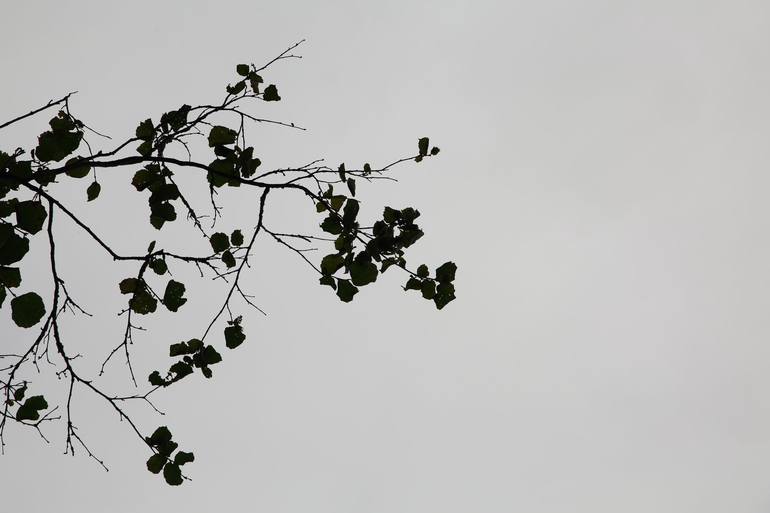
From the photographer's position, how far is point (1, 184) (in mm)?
2775

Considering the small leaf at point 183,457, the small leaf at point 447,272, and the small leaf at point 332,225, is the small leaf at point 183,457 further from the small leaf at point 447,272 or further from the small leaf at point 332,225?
the small leaf at point 447,272

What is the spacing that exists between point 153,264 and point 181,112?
906mm

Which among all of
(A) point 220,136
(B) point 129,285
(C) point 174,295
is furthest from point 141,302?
(A) point 220,136

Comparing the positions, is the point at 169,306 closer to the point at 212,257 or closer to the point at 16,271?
the point at 212,257

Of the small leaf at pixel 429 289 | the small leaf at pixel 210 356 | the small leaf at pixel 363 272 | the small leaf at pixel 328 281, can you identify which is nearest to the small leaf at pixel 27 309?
the small leaf at pixel 210 356

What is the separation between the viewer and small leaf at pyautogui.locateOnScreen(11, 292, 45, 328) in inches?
104

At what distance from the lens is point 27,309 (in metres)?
2.67

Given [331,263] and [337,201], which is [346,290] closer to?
[331,263]

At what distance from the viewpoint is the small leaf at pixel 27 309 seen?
104 inches

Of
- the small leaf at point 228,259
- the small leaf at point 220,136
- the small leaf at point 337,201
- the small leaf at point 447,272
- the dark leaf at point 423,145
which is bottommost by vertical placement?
the small leaf at point 447,272

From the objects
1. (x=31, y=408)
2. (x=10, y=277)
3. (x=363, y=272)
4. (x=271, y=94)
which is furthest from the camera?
(x=271, y=94)

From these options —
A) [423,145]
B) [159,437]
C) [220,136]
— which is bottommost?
[159,437]

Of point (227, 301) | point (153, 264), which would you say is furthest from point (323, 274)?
point (153, 264)

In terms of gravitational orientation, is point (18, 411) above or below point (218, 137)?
below
